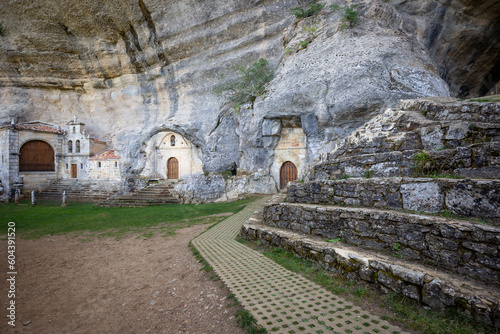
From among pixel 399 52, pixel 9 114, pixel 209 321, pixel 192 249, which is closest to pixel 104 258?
pixel 192 249

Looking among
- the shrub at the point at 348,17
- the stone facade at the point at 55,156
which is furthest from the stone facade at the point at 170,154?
the shrub at the point at 348,17

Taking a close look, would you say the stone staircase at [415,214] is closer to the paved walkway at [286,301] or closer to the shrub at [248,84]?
the paved walkway at [286,301]

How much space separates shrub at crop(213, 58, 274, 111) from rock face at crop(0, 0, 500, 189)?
119cm

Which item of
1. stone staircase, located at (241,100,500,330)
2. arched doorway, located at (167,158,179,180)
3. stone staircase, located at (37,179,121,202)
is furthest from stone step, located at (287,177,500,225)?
stone staircase, located at (37,179,121,202)

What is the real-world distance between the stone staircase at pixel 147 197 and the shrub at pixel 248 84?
29.5ft

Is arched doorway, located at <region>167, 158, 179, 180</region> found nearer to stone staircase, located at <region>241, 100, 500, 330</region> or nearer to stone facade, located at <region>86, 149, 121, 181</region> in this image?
stone facade, located at <region>86, 149, 121, 181</region>

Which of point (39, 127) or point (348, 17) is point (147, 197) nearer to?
point (39, 127)

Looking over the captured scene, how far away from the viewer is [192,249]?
6836 mm

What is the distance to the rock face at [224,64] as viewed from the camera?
48.3ft

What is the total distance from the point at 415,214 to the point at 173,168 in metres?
23.8

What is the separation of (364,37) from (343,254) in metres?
16.1

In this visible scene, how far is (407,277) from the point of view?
129 inches

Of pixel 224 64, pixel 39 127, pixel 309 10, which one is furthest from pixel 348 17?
pixel 39 127

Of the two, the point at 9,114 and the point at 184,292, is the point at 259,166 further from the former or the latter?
the point at 9,114
